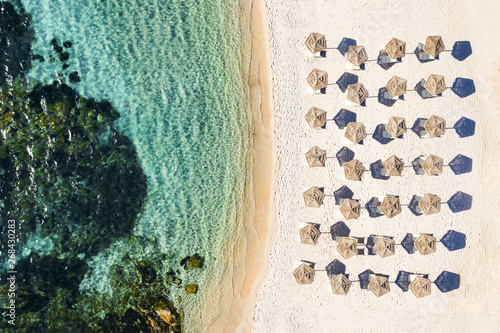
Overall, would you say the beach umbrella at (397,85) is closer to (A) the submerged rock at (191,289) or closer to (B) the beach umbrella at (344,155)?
(B) the beach umbrella at (344,155)

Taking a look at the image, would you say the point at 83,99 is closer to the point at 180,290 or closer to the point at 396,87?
the point at 180,290

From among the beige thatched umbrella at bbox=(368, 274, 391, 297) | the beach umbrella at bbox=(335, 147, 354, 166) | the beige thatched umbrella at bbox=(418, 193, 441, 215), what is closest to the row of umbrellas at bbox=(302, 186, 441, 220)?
the beige thatched umbrella at bbox=(418, 193, 441, 215)

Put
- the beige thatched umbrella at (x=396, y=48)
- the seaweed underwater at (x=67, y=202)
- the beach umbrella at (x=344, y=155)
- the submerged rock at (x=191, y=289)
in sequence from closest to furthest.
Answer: the beige thatched umbrella at (x=396, y=48) < the seaweed underwater at (x=67, y=202) < the beach umbrella at (x=344, y=155) < the submerged rock at (x=191, y=289)

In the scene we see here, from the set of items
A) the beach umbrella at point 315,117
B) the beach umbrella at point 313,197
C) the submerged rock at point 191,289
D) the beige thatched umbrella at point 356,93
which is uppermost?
the beige thatched umbrella at point 356,93

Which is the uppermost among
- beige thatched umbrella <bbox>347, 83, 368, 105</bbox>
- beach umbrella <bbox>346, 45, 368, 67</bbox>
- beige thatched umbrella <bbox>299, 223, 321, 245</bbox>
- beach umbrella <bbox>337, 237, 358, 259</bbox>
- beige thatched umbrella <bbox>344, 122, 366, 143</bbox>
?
beach umbrella <bbox>346, 45, 368, 67</bbox>

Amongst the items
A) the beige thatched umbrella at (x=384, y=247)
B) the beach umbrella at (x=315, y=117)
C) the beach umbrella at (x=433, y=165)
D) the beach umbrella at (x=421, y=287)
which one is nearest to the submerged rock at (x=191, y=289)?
the beige thatched umbrella at (x=384, y=247)

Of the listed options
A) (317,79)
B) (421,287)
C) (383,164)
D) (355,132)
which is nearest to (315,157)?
(355,132)

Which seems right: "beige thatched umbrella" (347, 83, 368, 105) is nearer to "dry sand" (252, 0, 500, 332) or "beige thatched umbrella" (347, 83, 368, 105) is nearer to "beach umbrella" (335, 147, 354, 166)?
"dry sand" (252, 0, 500, 332)
